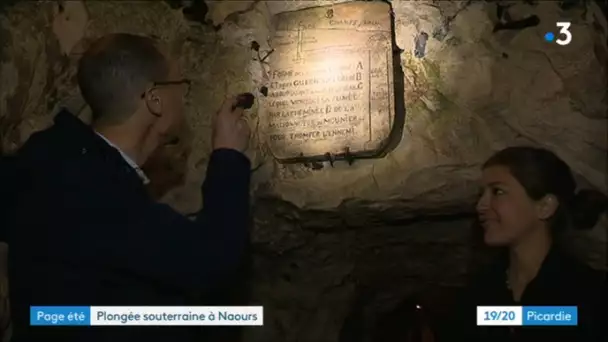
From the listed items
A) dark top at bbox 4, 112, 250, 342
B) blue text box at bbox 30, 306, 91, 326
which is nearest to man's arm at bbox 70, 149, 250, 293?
dark top at bbox 4, 112, 250, 342

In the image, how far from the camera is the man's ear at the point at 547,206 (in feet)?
5.97

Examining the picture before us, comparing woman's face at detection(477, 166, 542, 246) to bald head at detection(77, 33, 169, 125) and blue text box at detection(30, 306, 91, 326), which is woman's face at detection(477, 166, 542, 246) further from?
blue text box at detection(30, 306, 91, 326)

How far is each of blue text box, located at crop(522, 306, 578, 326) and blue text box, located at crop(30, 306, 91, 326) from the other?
40.3 inches

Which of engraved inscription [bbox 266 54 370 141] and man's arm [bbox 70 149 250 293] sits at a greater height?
engraved inscription [bbox 266 54 370 141]

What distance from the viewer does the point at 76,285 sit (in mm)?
1843

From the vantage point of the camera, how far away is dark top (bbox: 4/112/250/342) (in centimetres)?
183

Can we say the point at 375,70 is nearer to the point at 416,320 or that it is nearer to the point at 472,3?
the point at 472,3

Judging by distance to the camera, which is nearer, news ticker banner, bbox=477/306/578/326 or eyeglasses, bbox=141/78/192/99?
news ticker banner, bbox=477/306/578/326

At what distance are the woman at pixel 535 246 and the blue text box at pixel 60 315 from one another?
884mm

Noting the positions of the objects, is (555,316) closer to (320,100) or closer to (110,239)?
(320,100)

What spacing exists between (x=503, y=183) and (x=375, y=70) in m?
0.40

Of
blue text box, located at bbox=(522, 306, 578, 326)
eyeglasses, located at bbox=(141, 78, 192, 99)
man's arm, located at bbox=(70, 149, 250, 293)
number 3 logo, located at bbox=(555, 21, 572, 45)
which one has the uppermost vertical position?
number 3 logo, located at bbox=(555, 21, 572, 45)

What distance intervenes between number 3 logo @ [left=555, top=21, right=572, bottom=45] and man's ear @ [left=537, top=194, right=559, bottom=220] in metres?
0.37

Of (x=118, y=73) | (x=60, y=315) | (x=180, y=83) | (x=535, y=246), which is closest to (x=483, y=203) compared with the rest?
(x=535, y=246)
